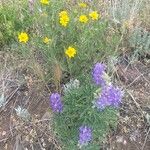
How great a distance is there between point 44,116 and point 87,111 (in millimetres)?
513

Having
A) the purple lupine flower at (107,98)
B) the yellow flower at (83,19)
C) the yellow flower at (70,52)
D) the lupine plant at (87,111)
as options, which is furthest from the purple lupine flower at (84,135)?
the yellow flower at (83,19)

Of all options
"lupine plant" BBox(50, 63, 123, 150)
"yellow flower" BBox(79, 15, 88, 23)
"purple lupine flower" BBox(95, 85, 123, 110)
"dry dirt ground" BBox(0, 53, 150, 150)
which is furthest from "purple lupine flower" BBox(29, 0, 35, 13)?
"purple lupine flower" BBox(95, 85, 123, 110)

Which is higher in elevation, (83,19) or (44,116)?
(83,19)

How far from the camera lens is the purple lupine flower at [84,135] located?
8.33 ft

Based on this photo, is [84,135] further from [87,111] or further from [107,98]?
[107,98]

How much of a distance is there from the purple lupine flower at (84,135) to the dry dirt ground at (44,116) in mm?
342

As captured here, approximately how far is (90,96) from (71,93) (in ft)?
0.44

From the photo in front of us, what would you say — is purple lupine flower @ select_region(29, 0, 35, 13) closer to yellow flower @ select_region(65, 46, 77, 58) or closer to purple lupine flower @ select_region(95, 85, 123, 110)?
yellow flower @ select_region(65, 46, 77, 58)

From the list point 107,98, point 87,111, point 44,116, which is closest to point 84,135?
point 87,111

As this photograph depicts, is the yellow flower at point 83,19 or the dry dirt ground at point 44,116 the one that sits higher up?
the yellow flower at point 83,19

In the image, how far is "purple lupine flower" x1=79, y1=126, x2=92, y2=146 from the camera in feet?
8.33

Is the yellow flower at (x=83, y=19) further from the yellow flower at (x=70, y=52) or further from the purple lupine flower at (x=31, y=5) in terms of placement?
the purple lupine flower at (x=31, y=5)

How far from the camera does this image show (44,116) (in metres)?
3.00

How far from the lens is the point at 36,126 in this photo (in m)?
2.96
